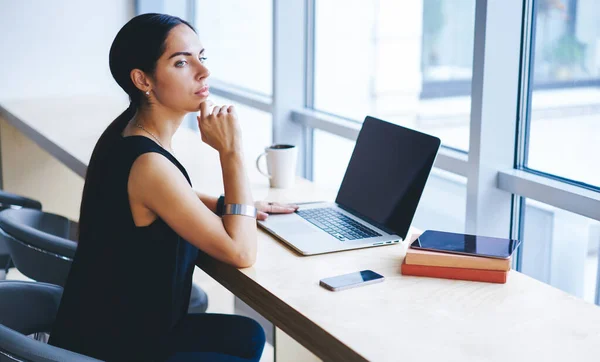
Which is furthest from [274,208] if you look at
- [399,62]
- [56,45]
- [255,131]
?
[56,45]

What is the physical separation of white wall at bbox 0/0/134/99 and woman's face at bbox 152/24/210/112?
97.2 inches

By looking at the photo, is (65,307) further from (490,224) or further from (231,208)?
(490,224)

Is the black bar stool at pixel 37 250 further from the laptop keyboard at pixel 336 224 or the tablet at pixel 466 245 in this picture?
the tablet at pixel 466 245

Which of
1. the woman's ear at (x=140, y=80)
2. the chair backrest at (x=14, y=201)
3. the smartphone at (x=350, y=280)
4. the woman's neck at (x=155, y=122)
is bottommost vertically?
the chair backrest at (x=14, y=201)

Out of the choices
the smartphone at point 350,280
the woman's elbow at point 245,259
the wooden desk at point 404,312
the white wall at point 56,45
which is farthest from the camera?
the white wall at point 56,45

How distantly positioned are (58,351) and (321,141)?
6.26ft

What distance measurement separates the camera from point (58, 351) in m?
1.24

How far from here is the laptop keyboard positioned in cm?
168

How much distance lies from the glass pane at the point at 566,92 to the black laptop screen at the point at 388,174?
1.39ft

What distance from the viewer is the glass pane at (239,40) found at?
11.6 feet

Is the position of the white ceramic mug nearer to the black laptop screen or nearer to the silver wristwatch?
the black laptop screen

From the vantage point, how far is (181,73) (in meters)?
1.61

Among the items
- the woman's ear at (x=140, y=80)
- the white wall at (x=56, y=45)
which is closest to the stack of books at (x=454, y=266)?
the woman's ear at (x=140, y=80)

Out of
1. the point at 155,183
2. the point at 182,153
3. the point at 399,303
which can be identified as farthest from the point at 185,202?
the point at 182,153
